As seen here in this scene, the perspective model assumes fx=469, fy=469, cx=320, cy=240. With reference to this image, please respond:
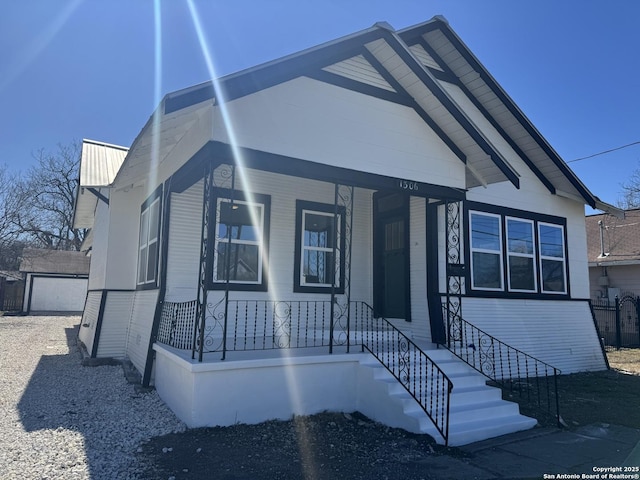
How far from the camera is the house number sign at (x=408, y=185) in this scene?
24.7 feet

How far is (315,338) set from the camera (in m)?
7.51

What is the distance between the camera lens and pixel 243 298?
326 inches

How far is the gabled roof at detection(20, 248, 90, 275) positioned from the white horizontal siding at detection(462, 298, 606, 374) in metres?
25.6

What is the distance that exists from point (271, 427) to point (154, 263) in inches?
169

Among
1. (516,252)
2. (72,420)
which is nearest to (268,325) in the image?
Answer: (72,420)

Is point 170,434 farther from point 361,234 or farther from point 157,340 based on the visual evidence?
point 361,234

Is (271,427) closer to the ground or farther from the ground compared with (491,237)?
closer to the ground

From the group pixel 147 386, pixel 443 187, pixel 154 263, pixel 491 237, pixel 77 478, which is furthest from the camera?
pixel 491 237

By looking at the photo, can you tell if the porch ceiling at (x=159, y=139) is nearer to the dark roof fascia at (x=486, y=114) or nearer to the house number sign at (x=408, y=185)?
the house number sign at (x=408, y=185)

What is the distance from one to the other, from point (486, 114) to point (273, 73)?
599cm

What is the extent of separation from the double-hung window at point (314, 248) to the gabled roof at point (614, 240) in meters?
12.5

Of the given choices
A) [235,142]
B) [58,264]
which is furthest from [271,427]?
[58,264]

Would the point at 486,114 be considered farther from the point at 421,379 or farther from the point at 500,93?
the point at 421,379

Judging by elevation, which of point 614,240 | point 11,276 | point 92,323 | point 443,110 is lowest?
point 92,323
